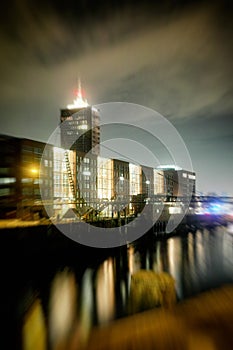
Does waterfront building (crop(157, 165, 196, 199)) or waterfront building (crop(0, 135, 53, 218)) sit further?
waterfront building (crop(157, 165, 196, 199))

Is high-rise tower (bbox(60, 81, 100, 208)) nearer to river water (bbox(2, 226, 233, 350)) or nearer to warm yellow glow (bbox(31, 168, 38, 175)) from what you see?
warm yellow glow (bbox(31, 168, 38, 175))

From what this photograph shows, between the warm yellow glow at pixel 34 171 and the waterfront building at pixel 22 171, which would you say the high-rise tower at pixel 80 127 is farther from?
the warm yellow glow at pixel 34 171

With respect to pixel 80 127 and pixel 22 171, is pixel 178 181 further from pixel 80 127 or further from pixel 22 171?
pixel 22 171

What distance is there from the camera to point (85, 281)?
44.4 ft

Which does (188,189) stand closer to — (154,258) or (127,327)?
(154,258)

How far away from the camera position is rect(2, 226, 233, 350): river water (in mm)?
9398

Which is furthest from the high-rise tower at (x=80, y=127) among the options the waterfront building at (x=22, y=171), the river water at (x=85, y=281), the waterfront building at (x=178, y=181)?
the river water at (x=85, y=281)

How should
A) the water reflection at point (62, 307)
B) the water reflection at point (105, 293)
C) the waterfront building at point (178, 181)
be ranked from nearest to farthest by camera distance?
the water reflection at point (62, 307) → the water reflection at point (105, 293) → the waterfront building at point (178, 181)

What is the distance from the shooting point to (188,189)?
107188mm

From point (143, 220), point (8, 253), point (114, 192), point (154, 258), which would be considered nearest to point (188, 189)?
point (114, 192)

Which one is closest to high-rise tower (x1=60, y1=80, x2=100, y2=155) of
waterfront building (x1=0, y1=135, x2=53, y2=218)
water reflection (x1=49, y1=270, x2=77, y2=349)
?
waterfront building (x1=0, y1=135, x2=53, y2=218)

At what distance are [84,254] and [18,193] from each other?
11.0 m

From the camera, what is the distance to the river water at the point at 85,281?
9398 millimetres

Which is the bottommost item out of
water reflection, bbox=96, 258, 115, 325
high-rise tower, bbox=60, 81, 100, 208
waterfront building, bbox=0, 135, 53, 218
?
water reflection, bbox=96, 258, 115, 325
